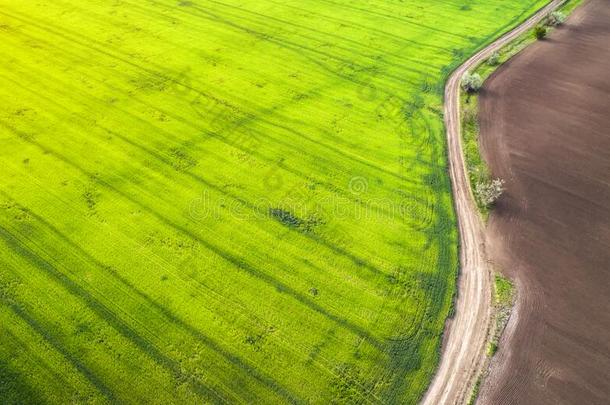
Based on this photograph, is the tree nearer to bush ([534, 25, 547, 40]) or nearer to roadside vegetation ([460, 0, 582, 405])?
roadside vegetation ([460, 0, 582, 405])

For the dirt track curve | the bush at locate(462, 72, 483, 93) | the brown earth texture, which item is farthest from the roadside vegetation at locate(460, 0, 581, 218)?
the brown earth texture

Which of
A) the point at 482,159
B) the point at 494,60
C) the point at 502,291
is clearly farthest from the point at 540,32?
the point at 502,291

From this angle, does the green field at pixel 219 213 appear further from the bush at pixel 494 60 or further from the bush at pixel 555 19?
the bush at pixel 555 19

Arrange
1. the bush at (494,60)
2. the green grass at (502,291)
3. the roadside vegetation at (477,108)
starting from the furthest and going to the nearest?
the bush at (494,60), the roadside vegetation at (477,108), the green grass at (502,291)

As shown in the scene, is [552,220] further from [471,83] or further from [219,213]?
[219,213]

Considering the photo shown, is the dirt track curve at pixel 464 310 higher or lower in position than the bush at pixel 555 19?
lower

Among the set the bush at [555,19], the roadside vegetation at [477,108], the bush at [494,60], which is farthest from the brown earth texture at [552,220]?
the bush at [555,19]

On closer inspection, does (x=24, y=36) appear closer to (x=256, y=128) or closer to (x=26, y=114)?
(x=26, y=114)
